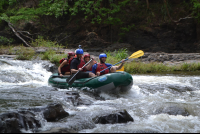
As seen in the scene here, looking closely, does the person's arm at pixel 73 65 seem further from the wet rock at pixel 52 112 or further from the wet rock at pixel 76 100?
the wet rock at pixel 52 112

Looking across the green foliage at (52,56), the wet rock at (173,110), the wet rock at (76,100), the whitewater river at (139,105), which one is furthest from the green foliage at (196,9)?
the wet rock at (76,100)

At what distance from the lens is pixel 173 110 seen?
145 inches

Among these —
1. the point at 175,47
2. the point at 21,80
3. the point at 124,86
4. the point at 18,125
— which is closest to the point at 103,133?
the point at 18,125

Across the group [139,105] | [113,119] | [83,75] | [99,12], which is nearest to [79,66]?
[83,75]

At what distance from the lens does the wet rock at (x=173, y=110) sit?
361 centimetres

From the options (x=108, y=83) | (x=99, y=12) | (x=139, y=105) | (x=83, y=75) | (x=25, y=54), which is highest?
(x=99, y=12)

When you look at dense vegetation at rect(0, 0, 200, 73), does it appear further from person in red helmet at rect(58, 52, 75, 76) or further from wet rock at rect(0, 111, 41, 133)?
wet rock at rect(0, 111, 41, 133)

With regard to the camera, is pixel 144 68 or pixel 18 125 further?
pixel 144 68

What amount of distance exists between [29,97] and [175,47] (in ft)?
40.0

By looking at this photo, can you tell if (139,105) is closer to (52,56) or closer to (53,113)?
(53,113)

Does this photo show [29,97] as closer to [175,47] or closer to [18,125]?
[18,125]

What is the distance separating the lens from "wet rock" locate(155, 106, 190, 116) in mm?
3605

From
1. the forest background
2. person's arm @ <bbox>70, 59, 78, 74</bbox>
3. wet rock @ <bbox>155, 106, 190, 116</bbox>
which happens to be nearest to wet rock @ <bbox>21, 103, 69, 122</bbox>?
wet rock @ <bbox>155, 106, 190, 116</bbox>

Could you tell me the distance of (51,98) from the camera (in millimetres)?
Result: 4219
